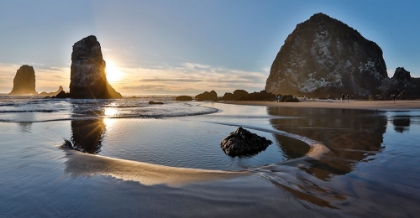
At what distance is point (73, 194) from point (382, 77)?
119 meters

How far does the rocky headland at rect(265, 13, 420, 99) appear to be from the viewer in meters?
87.6

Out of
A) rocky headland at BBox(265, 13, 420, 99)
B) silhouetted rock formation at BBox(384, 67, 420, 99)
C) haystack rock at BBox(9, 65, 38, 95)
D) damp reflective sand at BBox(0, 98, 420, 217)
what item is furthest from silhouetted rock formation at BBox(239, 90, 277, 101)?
haystack rock at BBox(9, 65, 38, 95)

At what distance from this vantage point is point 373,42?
105375 millimetres

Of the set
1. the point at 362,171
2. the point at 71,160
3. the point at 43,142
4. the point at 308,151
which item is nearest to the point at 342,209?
the point at 362,171

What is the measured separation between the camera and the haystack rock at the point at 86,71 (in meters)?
79.5

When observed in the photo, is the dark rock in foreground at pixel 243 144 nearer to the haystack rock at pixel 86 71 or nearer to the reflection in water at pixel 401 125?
the reflection in water at pixel 401 125

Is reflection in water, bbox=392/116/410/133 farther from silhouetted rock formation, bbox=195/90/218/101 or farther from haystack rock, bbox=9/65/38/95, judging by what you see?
haystack rock, bbox=9/65/38/95

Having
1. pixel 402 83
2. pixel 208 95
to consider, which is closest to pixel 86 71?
pixel 208 95

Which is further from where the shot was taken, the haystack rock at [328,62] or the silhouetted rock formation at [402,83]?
the haystack rock at [328,62]

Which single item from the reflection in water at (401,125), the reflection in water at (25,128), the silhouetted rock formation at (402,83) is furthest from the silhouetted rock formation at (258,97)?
the reflection in water at (25,128)

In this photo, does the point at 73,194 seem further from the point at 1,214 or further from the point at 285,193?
the point at 285,193

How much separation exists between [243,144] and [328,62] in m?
96.3

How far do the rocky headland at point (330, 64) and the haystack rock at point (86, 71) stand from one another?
73.3 m

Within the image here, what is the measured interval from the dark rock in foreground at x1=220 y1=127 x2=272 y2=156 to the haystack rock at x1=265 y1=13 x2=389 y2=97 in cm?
8753
